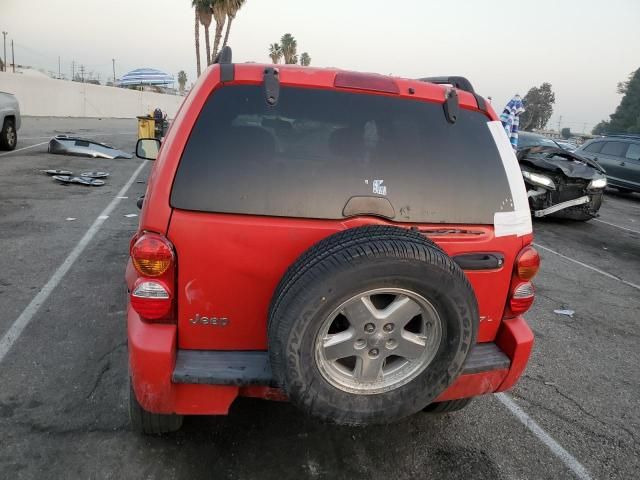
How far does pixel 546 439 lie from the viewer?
293 cm

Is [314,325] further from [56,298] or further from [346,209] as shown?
[56,298]

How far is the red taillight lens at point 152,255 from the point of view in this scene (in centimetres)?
211

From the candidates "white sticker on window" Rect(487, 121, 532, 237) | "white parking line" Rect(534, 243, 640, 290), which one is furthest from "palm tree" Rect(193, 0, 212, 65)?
"white sticker on window" Rect(487, 121, 532, 237)

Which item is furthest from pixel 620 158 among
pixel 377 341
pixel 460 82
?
pixel 377 341

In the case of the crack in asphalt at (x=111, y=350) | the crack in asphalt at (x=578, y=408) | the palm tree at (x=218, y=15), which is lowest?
the crack in asphalt at (x=578, y=408)

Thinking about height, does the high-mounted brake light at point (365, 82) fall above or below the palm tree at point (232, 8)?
below

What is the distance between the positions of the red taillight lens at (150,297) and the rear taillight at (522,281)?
1.72 metres

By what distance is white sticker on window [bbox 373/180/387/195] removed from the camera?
2289 mm

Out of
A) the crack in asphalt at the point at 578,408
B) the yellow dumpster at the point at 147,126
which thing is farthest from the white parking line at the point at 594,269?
the yellow dumpster at the point at 147,126

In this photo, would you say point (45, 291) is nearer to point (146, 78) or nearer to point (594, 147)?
A: point (594, 147)

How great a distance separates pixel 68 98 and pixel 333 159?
32.7 m

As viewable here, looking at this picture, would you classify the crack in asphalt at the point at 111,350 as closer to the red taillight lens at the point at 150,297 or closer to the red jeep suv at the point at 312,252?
the red jeep suv at the point at 312,252

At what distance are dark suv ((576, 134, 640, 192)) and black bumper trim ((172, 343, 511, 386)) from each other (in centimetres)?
1447

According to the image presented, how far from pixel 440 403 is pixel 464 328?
3.03 feet
